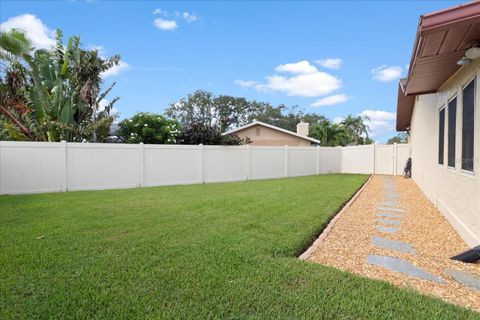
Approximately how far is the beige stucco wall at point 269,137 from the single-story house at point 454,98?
1819 cm

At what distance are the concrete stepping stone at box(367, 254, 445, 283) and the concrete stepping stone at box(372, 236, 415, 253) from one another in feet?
1.60

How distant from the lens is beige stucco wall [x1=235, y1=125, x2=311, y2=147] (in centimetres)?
2608

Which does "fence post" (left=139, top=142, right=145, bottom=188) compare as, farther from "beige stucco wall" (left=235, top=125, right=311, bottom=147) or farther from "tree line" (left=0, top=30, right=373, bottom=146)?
"beige stucco wall" (left=235, top=125, right=311, bottom=147)

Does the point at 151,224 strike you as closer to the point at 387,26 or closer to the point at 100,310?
the point at 100,310

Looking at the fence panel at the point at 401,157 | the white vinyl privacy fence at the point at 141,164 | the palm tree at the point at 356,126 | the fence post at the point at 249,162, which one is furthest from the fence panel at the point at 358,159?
the palm tree at the point at 356,126

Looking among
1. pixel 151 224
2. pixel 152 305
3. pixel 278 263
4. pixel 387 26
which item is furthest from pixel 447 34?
pixel 387 26

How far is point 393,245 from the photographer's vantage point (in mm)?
4762

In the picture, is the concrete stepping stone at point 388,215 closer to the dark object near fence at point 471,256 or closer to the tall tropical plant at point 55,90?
the dark object near fence at point 471,256

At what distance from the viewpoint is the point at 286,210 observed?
6887mm

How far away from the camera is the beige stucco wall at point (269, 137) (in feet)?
85.6

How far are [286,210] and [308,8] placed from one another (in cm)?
1056

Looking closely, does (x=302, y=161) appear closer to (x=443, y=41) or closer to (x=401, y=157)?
(x=401, y=157)

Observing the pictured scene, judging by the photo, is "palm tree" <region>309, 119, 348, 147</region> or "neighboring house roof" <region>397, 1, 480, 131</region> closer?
"neighboring house roof" <region>397, 1, 480, 131</region>

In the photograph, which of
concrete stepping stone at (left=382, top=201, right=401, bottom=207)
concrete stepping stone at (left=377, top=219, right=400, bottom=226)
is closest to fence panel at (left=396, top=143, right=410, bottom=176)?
concrete stepping stone at (left=382, top=201, right=401, bottom=207)
